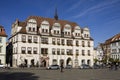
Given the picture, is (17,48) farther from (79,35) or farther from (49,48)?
(79,35)

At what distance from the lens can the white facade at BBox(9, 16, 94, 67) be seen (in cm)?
6662

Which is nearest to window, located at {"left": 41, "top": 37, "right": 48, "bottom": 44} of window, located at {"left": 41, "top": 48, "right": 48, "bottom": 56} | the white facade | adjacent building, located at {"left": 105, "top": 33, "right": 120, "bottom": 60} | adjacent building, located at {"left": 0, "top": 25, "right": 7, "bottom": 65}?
the white facade

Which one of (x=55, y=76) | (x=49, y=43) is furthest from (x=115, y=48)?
(x=55, y=76)

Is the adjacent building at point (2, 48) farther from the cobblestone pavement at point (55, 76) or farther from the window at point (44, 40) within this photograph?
the cobblestone pavement at point (55, 76)

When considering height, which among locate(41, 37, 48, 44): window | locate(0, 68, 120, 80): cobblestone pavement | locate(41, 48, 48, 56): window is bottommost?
locate(0, 68, 120, 80): cobblestone pavement

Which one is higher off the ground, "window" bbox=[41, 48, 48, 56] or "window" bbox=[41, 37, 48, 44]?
"window" bbox=[41, 37, 48, 44]

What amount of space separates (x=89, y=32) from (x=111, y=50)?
108 ft

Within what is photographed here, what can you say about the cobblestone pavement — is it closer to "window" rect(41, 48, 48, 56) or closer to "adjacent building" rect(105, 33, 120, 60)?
"window" rect(41, 48, 48, 56)

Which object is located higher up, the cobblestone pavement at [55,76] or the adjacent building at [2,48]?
the adjacent building at [2,48]

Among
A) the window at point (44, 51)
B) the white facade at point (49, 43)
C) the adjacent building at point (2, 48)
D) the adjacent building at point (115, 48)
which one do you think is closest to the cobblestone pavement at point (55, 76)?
the white facade at point (49, 43)

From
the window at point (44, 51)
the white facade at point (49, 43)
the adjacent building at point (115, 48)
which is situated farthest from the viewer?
the adjacent building at point (115, 48)

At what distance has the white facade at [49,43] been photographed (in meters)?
66.6

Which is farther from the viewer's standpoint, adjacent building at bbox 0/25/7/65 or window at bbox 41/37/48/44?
window at bbox 41/37/48/44

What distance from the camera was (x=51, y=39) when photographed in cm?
7169
